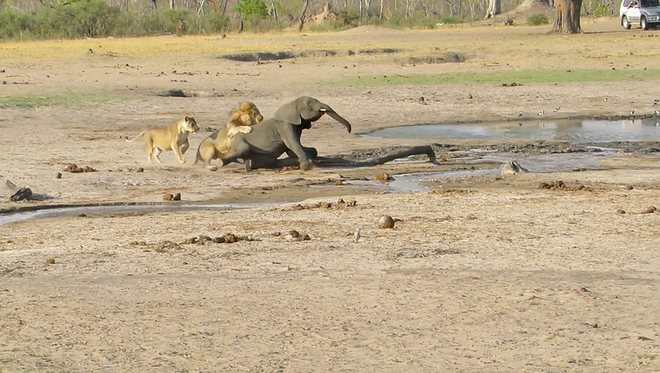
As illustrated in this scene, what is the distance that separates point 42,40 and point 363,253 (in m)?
45.5

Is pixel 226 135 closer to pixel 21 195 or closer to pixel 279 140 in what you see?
pixel 279 140

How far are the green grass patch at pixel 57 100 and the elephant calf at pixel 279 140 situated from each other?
7815 millimetres

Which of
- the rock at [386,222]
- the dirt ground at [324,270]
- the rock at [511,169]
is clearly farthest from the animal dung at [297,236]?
the rock at [511,169]

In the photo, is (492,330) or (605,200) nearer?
(492,330)

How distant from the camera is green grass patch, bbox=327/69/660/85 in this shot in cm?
2723

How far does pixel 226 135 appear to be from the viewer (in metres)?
15.0

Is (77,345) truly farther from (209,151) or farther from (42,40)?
(42,40)

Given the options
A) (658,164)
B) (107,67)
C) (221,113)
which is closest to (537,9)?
(107,67)

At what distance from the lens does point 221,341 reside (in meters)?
6.09

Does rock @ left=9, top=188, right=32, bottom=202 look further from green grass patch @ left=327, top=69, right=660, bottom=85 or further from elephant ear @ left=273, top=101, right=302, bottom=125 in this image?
green grass patch @ left=327, top=69, right=660, bottom=85

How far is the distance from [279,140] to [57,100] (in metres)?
8.85

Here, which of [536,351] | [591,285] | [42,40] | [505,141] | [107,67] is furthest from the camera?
[42,40]

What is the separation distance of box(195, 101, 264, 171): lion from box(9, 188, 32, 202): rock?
3078 millimetres

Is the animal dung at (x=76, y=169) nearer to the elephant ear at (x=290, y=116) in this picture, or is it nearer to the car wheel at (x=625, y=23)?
the elephant ear at (x=290, y=116)
